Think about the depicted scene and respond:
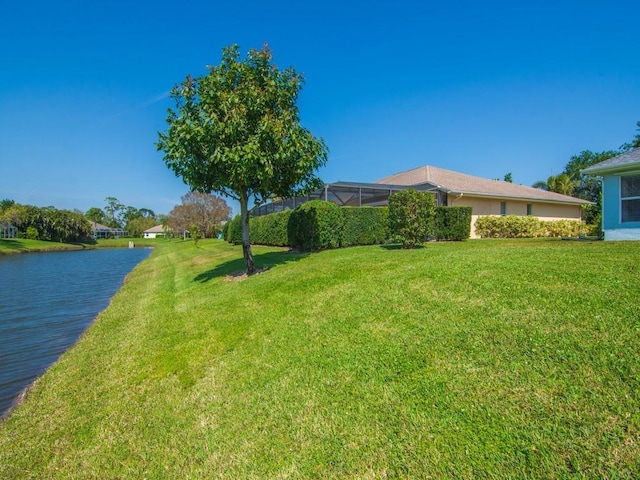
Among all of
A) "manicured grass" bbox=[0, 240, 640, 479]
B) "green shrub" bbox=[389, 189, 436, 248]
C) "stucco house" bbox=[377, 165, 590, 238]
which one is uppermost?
"stucco house" bbox=[377, 165, 590, 238]

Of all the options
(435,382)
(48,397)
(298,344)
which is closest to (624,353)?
(435,382)

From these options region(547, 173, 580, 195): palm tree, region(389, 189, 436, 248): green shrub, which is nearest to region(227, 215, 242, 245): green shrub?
region(389, 189, 436, 248): green shrub

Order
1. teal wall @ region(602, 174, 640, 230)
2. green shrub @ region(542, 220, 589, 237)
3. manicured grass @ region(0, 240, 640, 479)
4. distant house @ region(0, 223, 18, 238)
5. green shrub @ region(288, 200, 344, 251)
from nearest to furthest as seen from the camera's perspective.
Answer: manicured grass @ region(0, 240, 640, 479), teal wall @ region(602, 174, 640, 230), green shrub @ region(288, 200, 344, 251), green shrub @ region(542, 220, 589, 237), distant house @ region(0, 223, 18, 238)

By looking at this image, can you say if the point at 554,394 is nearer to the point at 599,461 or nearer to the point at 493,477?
the point at 599,461

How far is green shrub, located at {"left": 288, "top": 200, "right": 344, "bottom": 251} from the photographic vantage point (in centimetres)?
1305

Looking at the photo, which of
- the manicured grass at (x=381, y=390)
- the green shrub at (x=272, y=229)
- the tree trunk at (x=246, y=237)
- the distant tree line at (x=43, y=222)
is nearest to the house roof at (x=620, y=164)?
the manicured grass at (x=381, y=390)

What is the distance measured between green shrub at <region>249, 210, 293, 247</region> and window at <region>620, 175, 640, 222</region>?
39.9ft

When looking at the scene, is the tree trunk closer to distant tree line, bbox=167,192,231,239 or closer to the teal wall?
the teal wall

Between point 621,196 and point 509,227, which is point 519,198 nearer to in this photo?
point 509,227

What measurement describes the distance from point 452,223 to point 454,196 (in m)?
3.76

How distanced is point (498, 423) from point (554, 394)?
20.6 inches

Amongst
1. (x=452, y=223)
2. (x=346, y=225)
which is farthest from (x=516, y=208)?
(x=346, y=225)

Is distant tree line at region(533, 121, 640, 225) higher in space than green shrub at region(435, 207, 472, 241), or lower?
higher

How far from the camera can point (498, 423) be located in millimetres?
2455
